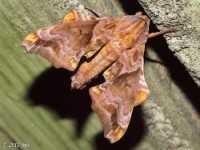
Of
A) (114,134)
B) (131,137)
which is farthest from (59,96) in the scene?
(131,137)

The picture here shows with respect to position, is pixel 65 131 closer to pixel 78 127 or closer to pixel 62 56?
pixel 78 127

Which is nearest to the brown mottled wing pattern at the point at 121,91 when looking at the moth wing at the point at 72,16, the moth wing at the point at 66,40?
the moth wing at the point at 66,40

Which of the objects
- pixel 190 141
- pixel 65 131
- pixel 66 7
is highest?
pixel 66 7

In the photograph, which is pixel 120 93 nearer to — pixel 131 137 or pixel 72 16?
pixel 131 137

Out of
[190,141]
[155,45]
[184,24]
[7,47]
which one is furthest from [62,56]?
[190,141]

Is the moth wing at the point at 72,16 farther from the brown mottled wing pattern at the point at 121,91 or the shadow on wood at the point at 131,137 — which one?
the shadow on wood at the point at 131,137

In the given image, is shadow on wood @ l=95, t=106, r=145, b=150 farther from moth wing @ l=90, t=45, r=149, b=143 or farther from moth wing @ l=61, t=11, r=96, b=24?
moth wing @ l=61, t=11, r=96, b=24

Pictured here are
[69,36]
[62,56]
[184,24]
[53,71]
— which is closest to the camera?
[184,24]
